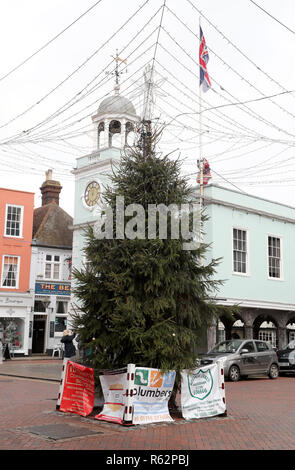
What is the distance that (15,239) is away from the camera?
3472 centimetres

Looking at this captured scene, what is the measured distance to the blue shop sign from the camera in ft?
115

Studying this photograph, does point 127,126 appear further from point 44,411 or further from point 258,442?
point 258,442

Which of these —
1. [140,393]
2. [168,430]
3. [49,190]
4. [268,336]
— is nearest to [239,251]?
[268,336]

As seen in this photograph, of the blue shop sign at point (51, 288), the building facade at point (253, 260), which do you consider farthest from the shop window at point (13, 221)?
the building facade at point (253, 260)

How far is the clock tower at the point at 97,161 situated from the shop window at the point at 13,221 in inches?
293

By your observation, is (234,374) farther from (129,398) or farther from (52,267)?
(52,267)

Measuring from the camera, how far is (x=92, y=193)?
27969mm

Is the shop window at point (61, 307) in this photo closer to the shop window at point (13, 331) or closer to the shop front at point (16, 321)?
the shop front at point (16, 321)

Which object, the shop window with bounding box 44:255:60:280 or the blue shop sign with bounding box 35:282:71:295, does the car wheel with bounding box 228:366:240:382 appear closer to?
the blue shop sign with bounding box 35:282:71:295

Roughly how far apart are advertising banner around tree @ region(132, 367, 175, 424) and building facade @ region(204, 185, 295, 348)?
14.0m

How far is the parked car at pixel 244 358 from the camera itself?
61.3 feet

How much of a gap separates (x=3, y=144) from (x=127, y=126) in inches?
605

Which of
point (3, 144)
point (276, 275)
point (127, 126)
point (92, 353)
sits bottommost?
point (92, 353)

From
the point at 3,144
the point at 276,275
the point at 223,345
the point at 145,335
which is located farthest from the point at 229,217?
the point at 145,335
